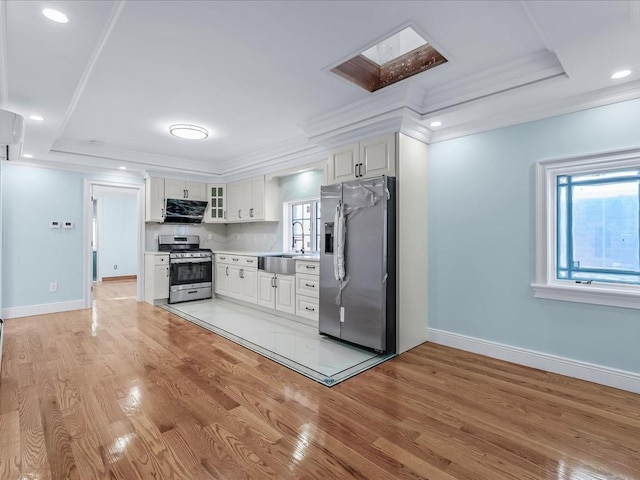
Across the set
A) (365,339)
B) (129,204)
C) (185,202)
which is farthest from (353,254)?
(129,204)

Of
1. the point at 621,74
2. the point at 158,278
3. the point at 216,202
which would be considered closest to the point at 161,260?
the point at 158,278

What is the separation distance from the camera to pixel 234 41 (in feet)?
7.14

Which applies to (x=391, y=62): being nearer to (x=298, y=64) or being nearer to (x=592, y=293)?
(x=298, y=64)

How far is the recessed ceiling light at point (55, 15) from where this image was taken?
1.65m

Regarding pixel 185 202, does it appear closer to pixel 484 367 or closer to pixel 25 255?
pixel 25 255

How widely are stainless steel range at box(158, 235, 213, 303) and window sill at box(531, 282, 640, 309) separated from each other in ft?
16.4

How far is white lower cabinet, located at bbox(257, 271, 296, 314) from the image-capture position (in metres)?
4.32

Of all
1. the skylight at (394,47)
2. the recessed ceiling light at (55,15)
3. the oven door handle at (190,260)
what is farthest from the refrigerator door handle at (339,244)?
the oven door handle at (190,260)

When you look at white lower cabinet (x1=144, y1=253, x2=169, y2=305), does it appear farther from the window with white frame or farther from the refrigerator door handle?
the refrigerator door handle

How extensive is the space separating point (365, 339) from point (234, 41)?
282cm

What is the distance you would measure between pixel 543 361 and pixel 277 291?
10.3 ft

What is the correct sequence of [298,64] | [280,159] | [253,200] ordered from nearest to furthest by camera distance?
[298,64], [280,159], [253,200]

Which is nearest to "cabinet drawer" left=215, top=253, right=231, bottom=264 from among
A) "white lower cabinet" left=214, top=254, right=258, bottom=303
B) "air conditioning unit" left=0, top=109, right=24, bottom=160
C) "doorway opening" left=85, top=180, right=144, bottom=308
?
"white lower cabinet" left=214, top=254, right=258, bottom=303

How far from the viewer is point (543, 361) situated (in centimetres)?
284
